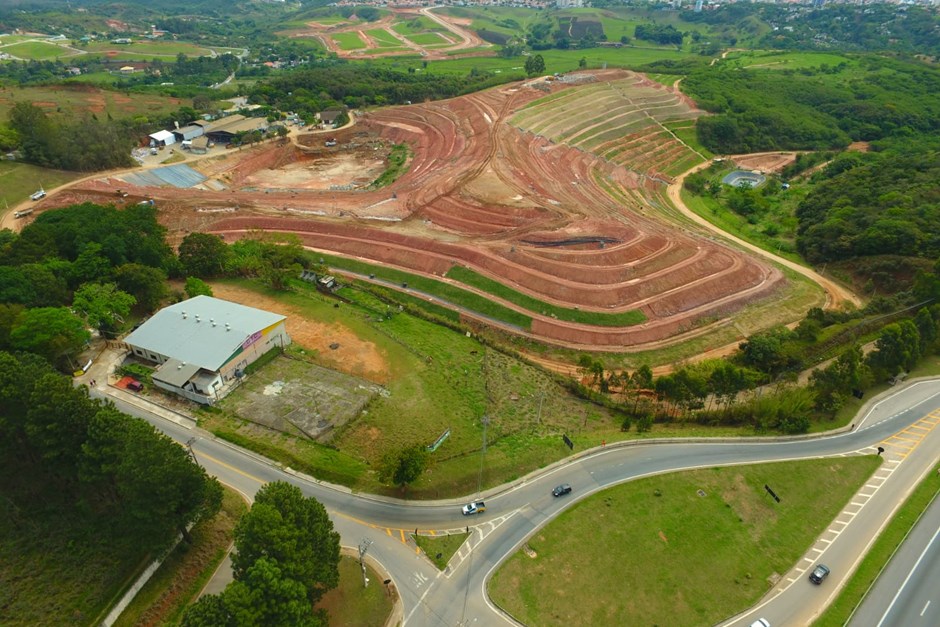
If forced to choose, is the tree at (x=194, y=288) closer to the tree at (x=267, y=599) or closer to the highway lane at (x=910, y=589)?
the tree at (x=267, y=599)

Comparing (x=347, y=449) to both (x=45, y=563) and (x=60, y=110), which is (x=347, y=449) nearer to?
(x=45, y=563)

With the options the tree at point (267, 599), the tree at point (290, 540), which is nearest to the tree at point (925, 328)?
the tree at point (290, 540)

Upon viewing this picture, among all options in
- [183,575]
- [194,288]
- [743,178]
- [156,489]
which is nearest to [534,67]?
[743,178]

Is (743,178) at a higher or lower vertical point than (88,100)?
lower

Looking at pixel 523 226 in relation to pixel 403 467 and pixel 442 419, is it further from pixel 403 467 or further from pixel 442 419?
pixel 403 467

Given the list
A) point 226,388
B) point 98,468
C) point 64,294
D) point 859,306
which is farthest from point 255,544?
point 859,306

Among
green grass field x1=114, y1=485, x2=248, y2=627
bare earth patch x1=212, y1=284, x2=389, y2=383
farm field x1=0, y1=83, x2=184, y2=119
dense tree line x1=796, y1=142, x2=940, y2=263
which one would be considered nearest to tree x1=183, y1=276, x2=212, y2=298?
bare earth patch x1=212, y1=284, x2=389, y2=383
